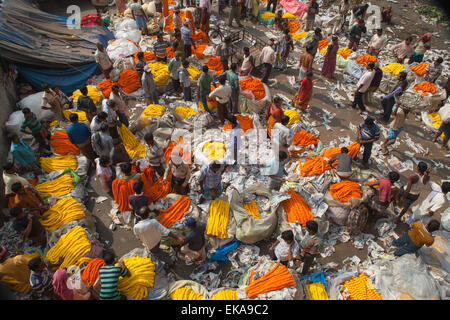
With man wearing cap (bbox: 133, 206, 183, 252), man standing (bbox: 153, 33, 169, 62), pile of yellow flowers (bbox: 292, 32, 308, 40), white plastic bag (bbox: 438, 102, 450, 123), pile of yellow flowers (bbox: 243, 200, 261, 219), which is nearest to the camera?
man wearing cap (bbox: 133, 206, 183, 252)

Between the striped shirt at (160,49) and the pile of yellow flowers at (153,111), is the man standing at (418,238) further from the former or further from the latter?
the striped shirt at (160,49)

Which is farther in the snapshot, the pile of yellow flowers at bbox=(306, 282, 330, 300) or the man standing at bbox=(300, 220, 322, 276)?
the pile of yellow flowers at bbox=(306, 282, 330, 300)

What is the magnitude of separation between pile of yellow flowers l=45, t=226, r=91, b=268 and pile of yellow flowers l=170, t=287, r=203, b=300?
172 cm

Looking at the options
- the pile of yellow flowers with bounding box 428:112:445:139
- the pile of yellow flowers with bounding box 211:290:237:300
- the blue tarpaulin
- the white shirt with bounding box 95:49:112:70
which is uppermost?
the white shirt with bounding box 95:49:112:70

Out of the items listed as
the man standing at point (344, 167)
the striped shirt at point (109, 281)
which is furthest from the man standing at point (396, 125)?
the striped shirt at point (109, 281)

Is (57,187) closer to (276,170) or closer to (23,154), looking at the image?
(23,154)

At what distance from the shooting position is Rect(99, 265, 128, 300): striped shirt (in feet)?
13.1

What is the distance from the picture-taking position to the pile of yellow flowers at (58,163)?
6477mm

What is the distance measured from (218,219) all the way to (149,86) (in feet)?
13.7

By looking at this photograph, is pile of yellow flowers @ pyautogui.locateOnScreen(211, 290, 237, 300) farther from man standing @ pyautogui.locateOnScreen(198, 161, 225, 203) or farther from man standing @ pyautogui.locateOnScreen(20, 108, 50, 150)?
man standing @ pyautogui.locateOnScreen(20, 108, 50, 150)

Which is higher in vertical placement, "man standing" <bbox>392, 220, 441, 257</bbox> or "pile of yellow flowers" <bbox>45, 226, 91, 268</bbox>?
"man standing" <bbox>392, 220, 441, 257</bbox>

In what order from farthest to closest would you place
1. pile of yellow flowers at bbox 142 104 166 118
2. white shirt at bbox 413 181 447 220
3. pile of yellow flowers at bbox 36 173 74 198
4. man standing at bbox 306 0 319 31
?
man standing at bbox 306 0 319 31
pile of yellow flowers at bbox 142 104 166 118
pile of yellow flowers at bbox 36 173 74 198
white shirt at bbox 413 181 447 220

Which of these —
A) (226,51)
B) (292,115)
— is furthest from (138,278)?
(226,51)

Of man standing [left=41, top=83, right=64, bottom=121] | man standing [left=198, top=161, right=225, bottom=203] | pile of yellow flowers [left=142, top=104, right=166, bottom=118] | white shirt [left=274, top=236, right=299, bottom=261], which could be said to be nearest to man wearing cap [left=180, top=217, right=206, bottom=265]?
man standing [left=198, top=161, right=225, bottom=203]
